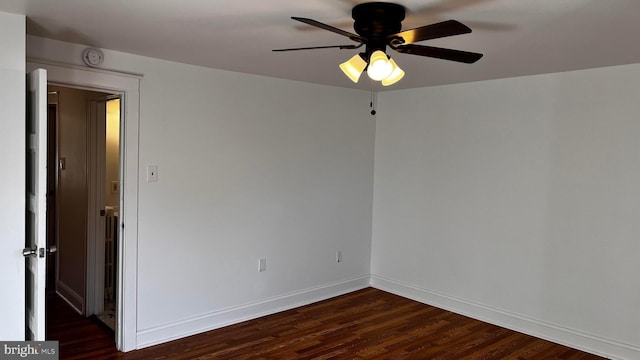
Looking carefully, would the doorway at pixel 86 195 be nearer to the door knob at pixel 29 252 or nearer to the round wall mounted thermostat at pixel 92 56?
the round wall mounted thermostat at pixel 92 56

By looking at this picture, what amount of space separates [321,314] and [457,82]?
8.07 ft

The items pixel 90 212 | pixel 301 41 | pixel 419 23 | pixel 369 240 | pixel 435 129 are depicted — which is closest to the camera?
pixel 419 23

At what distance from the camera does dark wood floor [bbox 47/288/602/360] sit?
11.0 ft

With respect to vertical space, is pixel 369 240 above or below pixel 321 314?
above

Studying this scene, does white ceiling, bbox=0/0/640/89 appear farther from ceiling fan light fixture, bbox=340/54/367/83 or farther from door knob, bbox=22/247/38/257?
door knob, bbox=22/247/38/257

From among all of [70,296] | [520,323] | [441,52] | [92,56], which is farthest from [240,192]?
[520,323]

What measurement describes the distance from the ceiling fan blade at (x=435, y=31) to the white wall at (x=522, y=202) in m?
2.13

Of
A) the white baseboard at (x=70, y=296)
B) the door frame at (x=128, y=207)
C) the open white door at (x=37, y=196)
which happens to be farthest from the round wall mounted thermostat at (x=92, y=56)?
the white baseboard at (x=70, y=296)

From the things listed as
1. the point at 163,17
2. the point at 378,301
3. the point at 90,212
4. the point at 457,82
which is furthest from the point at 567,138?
the point at 90,212

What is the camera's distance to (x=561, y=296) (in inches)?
144

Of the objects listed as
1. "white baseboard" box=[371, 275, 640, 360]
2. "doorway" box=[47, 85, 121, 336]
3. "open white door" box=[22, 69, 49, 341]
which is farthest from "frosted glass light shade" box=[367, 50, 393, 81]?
"white baseboard" box=[371, 275, 640, 360]

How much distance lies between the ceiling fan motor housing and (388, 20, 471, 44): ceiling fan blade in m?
0.06

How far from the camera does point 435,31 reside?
6.33 ft

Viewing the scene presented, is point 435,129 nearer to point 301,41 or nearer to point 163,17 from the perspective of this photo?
point 301,41
